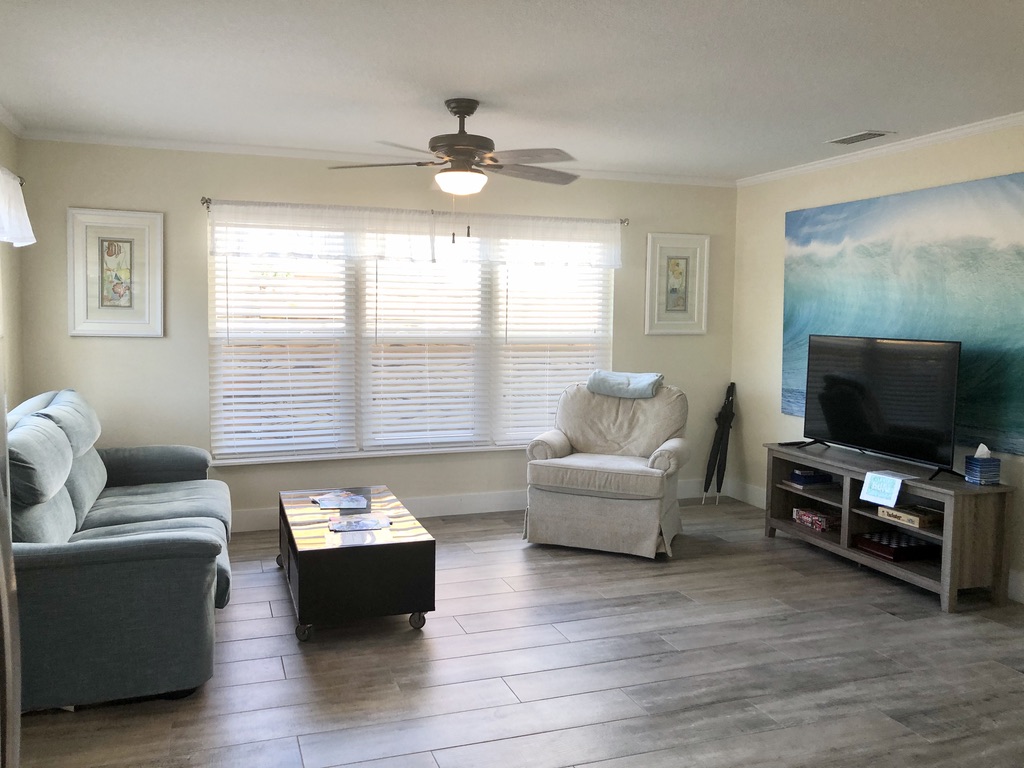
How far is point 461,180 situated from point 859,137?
2388mm

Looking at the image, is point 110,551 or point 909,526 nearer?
point 110,551

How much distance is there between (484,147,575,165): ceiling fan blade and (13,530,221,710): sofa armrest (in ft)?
6.87

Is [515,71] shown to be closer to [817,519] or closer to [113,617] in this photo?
[113,617]

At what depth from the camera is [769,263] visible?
5.95 meters

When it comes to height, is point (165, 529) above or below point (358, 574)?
above

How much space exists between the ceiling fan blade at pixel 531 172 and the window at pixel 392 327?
1564mm

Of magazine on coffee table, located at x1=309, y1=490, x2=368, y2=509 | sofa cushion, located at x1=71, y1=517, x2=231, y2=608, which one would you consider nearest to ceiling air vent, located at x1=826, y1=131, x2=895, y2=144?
magazine on coffee table, located at x1=309, y1=490, x2=368, y2=509

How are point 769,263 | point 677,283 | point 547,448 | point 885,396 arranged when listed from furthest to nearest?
point 677,283 < point 769,263 < point 547,448 < point 885,396

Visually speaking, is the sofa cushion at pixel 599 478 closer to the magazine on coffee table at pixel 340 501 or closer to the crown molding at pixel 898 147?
the magazine on coffee table at pixel 340 501

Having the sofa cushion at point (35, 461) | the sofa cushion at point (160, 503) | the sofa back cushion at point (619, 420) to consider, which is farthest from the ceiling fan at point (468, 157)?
the sofa back cushion at point (619, 420)

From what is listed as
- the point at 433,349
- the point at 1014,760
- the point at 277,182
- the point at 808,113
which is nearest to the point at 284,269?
the point at 277,182

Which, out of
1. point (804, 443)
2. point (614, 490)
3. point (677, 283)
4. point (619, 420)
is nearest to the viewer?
point (614, 490)

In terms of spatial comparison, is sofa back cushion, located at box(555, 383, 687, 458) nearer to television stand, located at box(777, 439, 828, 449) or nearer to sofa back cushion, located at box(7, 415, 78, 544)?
television stand, located at box(777, 439, 828, 449)

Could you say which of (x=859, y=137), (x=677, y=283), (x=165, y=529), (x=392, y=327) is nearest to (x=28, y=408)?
(x=165, y=529)
